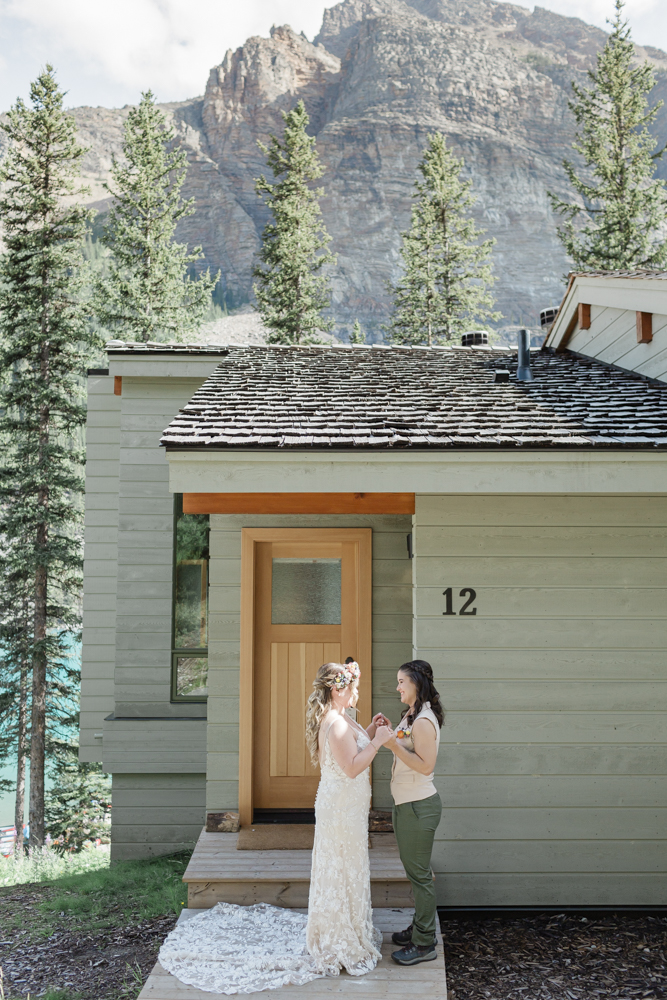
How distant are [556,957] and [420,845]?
Answer: 1.18m

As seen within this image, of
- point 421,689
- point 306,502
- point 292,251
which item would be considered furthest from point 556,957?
point 292,251

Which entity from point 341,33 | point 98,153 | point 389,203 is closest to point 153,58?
point 98,153

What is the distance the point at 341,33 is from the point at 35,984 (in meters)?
126

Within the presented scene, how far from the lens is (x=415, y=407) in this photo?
4793 mm

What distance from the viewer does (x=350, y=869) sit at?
3508 mm

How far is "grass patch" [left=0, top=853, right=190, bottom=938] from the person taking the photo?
507cm

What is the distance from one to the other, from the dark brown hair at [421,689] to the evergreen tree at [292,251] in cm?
1836

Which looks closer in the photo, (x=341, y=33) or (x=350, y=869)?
(x=350, y=869)

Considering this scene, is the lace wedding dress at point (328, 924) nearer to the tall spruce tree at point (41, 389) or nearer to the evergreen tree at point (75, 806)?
the tall spruce tree at point (41, 389)

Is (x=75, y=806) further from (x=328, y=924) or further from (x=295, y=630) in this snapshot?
(x=328, y=924)

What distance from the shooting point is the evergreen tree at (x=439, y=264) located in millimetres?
22469

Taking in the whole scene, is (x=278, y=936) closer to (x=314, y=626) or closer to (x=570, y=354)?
(x=314, y=626)

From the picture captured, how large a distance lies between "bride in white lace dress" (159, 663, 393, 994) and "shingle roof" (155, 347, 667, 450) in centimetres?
143

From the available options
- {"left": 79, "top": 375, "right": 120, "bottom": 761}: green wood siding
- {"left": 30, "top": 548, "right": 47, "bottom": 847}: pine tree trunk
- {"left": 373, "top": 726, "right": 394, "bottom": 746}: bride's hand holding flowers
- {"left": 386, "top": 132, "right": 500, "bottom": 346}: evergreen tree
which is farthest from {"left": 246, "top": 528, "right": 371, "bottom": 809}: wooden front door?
{"left": 386, "top": 132, "right": 500, "bottom": 346}: evergreen tree
